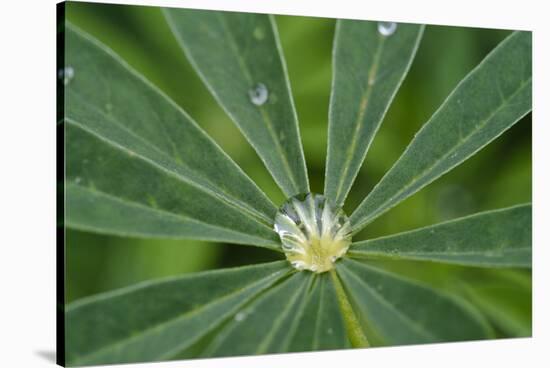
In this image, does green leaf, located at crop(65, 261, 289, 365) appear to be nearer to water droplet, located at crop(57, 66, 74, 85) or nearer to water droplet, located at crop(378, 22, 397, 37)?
water droplet, located at crop(57, 66, 74, 85)

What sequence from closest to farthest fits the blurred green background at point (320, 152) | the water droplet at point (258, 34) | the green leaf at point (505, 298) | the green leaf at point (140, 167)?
the green leaf at point (140, 167) < the blurred green background at point (320, 152) < the water droplet at point (258, 34) < the green leaf at point (505, 298)

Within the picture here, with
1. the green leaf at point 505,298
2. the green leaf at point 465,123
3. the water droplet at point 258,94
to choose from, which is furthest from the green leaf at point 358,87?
the green leaf at point 505,298

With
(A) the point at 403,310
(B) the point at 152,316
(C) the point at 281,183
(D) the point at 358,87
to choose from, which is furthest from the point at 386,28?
(B) the point at 152,316

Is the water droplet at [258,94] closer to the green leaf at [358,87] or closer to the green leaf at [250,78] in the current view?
the green leaf at [250,78]

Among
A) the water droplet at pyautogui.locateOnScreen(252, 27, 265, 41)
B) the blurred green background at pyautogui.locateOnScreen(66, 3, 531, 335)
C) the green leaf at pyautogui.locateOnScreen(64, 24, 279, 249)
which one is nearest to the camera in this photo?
the green leaf at pyautogui.locateOnScreen(64, 24, 279, 249)

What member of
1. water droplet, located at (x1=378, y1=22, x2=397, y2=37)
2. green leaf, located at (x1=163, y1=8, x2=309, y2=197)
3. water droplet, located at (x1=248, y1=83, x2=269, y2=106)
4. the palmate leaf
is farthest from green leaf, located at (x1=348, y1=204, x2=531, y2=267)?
water droplet, located at (x1=378, y1=22, x2=397, y2=37)

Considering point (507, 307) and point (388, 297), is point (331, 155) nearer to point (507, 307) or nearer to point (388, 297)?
point (388, 297)

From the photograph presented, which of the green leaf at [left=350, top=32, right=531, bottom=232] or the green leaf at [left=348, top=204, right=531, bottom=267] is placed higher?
the green leaf at [left=350, top=32, right=531, bottom=232]
